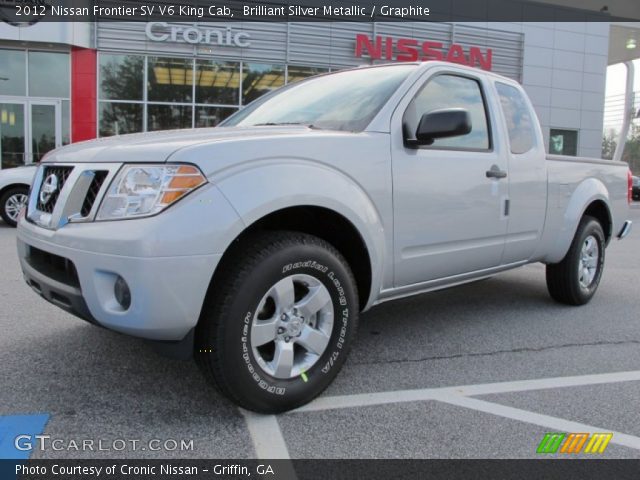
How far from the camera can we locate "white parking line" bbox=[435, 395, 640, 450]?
8.36 feet

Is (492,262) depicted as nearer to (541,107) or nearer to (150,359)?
(150,359)

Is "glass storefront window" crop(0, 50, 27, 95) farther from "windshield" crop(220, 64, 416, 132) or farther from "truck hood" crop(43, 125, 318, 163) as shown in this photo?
"truck hood" crop(43, 125, 318, 163)

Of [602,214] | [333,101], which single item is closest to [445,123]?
[333,101]

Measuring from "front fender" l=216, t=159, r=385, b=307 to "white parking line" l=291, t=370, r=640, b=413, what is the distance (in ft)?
1.75

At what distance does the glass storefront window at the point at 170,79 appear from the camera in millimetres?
17703

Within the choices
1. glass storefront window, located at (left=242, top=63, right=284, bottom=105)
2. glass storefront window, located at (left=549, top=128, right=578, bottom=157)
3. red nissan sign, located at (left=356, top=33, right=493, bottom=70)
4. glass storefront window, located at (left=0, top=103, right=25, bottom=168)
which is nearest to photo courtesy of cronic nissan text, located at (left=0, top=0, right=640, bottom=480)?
glass storefront window, located at (left=0, top=103, right=25, bottom=168)

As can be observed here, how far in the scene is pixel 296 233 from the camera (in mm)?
2732

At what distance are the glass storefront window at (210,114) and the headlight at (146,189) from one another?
16.3 meters

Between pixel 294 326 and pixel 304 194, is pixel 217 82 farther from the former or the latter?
pixel 294 326

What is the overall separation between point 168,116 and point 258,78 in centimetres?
322

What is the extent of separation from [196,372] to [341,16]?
1863 cm

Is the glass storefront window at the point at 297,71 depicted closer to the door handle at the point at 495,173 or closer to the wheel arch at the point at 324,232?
the door handle at the point at 495,173

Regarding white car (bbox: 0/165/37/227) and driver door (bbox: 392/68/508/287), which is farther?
white car (bbox: 0/165/37/227)

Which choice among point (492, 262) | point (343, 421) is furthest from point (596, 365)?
point (343, 421)
